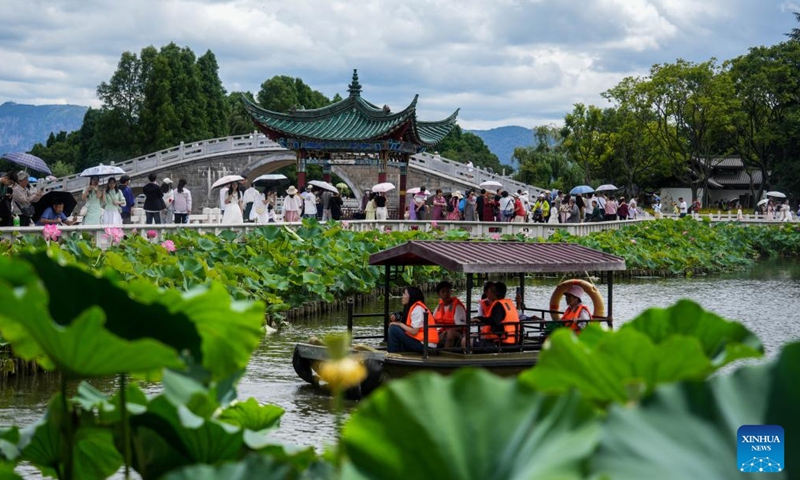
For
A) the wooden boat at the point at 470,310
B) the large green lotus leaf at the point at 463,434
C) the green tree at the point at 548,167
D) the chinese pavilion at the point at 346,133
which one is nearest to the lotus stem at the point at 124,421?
the large green lotus leaf at the point at 463,434

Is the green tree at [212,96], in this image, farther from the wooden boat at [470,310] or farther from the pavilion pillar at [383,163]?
the wooden boat at [470,310]

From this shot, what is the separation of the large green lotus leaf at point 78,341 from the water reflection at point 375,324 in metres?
1.14

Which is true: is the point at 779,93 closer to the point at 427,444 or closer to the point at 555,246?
the point at 555,246

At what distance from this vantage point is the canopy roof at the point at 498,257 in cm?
868

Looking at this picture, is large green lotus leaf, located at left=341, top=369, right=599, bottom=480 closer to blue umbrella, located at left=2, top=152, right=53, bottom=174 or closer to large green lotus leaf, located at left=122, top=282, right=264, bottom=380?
large green lotus leaf, located at left=122, top=282, right=264, bottom=380

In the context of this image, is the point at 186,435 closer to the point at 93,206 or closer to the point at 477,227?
the point at 93,206

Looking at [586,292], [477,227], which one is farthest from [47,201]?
[477,227]

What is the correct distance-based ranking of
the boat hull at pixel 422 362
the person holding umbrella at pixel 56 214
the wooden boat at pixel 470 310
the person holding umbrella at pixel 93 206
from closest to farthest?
the boat hull at pixel 422 362
the wooden boat at pixel 470 310
the person holding umbrella at pixel 56 214
the person holding umbrella at pixel 93 206

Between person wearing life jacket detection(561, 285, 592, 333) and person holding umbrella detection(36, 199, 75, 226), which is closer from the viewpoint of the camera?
person wearing life jacket detection(561, 285, 592, 333)

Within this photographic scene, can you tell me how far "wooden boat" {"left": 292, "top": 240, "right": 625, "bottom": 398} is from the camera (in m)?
8.48

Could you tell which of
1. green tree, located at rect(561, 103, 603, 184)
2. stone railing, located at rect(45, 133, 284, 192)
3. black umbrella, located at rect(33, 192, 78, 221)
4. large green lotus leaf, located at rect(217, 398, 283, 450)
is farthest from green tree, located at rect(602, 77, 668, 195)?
large green lotus leaf, located at rect(217, 398, 283, 450)

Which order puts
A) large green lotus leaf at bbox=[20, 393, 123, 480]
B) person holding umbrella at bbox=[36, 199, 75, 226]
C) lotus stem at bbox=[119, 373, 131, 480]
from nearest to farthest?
lotus stem at bbox=[119, 373, 131, 480]
large green lotus leaf at bbox=[20, 393, 123, 480]
person holding umbrella at bbox=[36, 199, 75, 226]

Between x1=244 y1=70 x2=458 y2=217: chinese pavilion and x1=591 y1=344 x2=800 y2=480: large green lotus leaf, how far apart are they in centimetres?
2668

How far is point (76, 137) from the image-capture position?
203 ft
